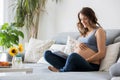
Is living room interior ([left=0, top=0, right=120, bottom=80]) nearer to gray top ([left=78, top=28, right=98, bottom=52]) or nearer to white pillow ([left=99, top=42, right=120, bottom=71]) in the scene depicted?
white pillow ([left=99, top=42, right=120, bottom=71])

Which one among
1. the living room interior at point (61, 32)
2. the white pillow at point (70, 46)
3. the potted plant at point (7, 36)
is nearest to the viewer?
the living room interior at point (61, 32)

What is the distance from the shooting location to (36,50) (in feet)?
12.0

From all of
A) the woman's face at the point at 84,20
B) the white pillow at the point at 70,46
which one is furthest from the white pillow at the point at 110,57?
the white pillow at the point at 70,46

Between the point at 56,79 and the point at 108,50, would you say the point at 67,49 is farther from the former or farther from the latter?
the point at 56,79

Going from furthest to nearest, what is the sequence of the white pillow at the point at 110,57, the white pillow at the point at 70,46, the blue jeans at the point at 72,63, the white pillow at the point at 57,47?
the white pillow at the point at 57,47, the white pillow at the point at 70,46, the white pillow at the point at 110,57, the blue jeans at the point at 72,63

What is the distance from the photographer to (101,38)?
267 centimetres

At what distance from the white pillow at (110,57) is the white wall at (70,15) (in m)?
0.83

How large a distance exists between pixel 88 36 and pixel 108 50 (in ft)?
0.88

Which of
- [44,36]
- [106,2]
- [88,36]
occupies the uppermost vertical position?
[106,2]

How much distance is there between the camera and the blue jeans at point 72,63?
2447 mm

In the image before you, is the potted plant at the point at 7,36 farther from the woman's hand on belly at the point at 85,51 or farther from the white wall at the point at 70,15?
the woman's hand on belly at the point at 85,51

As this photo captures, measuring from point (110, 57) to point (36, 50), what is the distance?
4.17 feet

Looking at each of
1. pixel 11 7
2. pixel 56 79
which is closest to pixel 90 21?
pixel 56 79

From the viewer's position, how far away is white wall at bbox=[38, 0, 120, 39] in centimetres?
356
